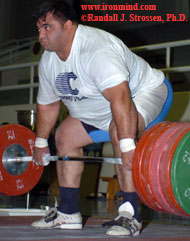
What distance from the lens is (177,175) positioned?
5.46 feet

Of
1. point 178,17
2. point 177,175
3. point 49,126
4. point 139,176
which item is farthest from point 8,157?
point 178,17

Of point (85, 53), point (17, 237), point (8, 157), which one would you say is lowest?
point (17, 237)

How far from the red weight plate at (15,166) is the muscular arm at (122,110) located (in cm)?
90

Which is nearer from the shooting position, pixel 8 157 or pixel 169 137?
pixel 169 137

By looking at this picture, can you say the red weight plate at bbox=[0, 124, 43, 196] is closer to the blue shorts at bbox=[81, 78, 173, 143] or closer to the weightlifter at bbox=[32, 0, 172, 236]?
Result: the weightlifter at bbox=[32, 0, 172, 236]

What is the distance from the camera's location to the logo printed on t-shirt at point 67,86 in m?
2.14

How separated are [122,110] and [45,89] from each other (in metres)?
0.61

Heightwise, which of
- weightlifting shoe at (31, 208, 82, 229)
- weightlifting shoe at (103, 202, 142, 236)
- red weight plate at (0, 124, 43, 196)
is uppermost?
red weight plate at (0, 124, 43, 196)

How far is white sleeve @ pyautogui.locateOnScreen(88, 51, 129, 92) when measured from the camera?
1914mm

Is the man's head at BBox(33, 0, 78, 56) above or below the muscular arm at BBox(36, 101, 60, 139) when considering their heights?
above

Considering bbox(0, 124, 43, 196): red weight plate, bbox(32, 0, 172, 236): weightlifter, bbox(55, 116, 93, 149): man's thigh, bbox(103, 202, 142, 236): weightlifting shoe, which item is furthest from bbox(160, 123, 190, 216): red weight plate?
A: bbox(0, 124, 43, 196): red weight plate

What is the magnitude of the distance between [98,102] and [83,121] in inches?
7.3

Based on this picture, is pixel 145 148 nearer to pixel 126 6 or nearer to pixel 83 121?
pixel 83 121

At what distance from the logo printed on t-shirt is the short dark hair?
0.26 meters
